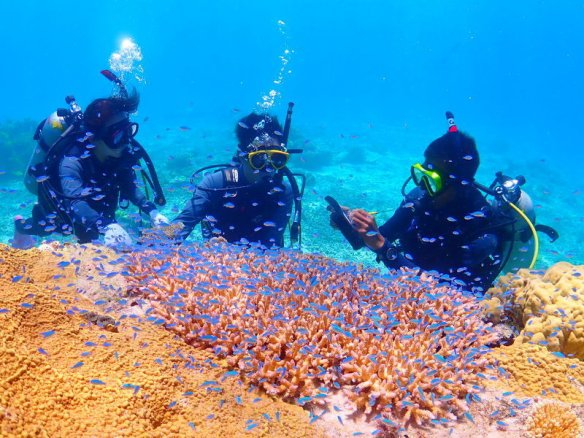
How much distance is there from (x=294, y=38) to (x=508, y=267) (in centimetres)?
18286

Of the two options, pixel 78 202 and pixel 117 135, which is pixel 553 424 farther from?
pixel 117 135

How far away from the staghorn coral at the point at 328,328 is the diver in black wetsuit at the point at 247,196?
2.16 m

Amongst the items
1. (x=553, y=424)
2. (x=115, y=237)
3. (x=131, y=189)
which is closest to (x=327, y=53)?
(x=131, y=189)

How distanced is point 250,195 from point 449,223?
3.46 meters

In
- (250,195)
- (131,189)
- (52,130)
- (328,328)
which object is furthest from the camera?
(131,189)

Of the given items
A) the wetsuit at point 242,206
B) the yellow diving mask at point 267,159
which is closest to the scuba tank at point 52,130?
the wetsuit at point 242,206

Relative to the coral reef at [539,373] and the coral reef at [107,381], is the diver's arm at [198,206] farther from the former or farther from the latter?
the coral reef at [539,373]

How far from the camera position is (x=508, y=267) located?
20.8 feet

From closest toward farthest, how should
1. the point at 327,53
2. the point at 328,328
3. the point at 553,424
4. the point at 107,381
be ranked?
1. the point at 107,381
2. the point at 553,424
3. the point at 328,328
4. the point at 327,53

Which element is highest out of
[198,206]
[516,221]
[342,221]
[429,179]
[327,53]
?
[327,53]

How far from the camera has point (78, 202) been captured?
19.7 ft

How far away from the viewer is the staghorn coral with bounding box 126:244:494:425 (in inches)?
119

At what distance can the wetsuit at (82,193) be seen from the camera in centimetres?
603

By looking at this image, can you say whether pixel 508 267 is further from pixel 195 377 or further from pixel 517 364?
pixel 195 377
